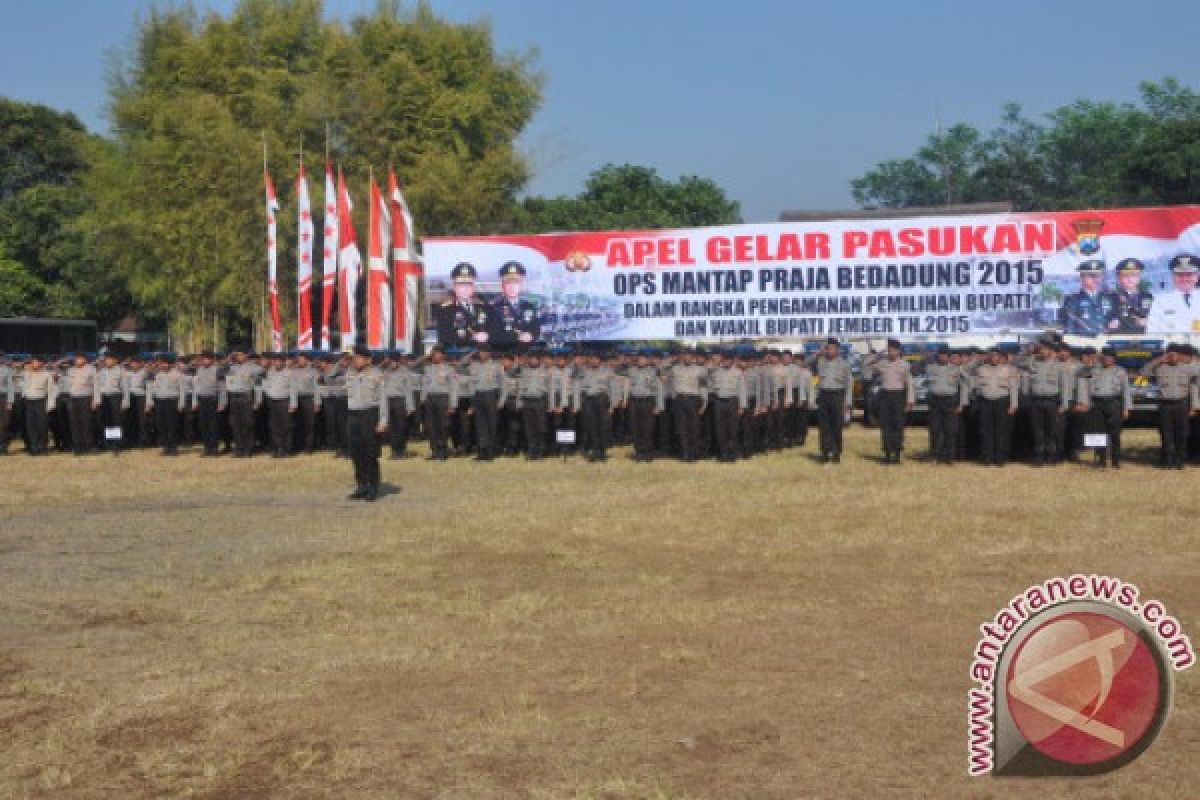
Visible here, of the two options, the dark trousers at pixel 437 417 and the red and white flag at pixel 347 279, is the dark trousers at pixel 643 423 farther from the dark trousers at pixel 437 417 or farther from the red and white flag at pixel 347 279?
the red and white flag at pixel 347 279

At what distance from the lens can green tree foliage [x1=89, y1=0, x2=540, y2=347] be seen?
40000 mm

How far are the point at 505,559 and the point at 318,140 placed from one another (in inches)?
1239

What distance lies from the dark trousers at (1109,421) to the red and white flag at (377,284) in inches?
461

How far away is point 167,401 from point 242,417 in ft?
4.96

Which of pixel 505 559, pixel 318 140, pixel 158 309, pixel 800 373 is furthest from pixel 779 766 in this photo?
pixel 158 309

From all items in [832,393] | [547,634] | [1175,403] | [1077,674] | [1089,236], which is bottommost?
[547,634]

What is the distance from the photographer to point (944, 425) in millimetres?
18719

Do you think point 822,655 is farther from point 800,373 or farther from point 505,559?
point 800,373

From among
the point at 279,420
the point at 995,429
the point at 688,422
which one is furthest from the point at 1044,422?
the point at 279,420

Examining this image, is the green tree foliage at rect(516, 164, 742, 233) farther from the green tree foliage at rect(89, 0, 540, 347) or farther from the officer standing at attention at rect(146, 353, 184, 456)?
the officer standing at attention at rect(146, 353, 184, 456)

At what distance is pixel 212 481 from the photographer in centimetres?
1812

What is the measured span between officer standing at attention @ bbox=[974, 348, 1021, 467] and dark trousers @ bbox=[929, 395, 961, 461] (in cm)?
37

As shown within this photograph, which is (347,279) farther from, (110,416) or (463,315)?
(110,416)

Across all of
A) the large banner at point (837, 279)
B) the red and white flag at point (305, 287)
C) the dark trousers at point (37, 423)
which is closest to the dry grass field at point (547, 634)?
the large banner at point (837, 279)
